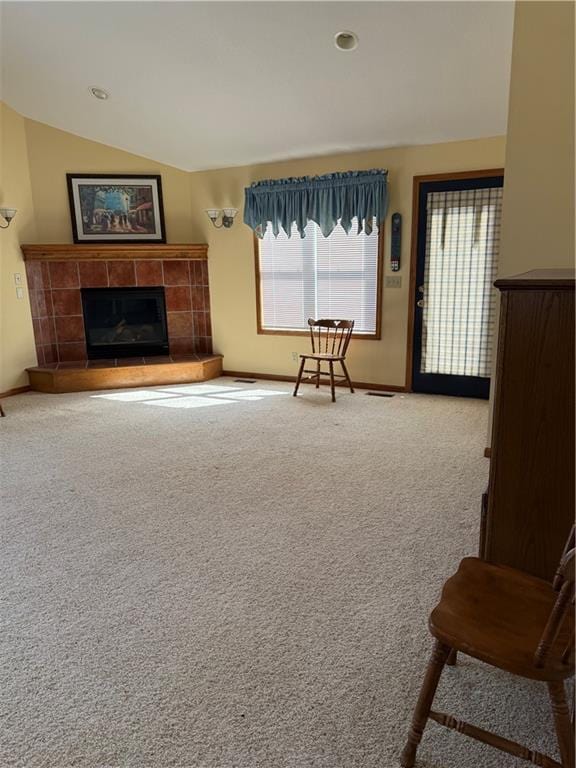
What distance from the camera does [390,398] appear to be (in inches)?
191

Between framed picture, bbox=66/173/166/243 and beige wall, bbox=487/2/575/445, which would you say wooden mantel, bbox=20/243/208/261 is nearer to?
framed picture, bbox=66/173/166/243

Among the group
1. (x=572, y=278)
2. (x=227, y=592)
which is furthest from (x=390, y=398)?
(x=572, y=278)

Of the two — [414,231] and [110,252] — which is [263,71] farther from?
[110,252]

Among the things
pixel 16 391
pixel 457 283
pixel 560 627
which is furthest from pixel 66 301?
pixel 560 627

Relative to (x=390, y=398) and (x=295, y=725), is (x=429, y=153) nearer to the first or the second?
(x=390, y=398)

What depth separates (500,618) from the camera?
47.1 inches

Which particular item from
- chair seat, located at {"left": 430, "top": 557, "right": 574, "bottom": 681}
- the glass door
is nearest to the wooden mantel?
the glass door

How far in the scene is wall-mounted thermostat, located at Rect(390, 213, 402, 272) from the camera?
187 inches

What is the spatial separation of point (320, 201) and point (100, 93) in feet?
7.22

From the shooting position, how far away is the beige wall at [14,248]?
4.94 m

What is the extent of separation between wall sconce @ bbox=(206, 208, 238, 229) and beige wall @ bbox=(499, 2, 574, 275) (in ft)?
10.9

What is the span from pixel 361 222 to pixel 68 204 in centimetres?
324

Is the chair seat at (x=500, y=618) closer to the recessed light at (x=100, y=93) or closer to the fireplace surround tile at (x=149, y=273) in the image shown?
the recessed light at (x=100, y=93)

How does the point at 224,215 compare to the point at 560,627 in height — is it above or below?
above
